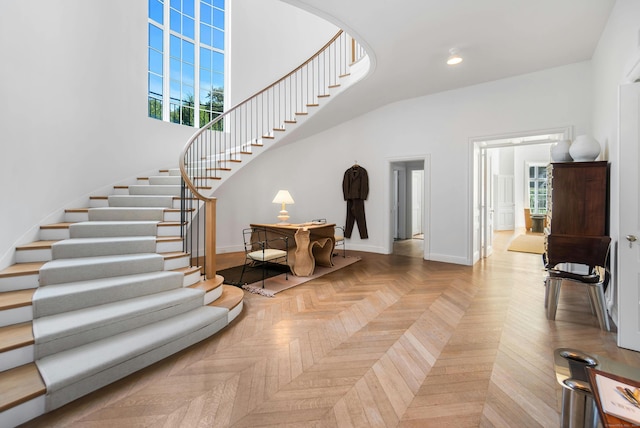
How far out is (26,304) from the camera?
2209 millimetres

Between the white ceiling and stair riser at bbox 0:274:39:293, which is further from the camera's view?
the white ceiling

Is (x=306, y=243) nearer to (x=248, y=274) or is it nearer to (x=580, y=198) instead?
(x=248, y=274)

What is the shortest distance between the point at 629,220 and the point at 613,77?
170 cm

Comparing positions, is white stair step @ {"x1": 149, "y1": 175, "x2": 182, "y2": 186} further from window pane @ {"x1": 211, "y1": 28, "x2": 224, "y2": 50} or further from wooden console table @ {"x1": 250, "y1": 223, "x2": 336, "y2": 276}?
window pane @ {"x1": 211, "y1": 28, "x2": 224, "y2": 50}

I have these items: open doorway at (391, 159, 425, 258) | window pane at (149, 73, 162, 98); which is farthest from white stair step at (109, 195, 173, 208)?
open doorway at (391, 159, 425, 258)

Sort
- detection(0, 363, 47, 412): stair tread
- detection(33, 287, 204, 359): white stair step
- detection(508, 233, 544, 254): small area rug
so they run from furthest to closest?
detection(508, 233, 544, 254): small area rug
detection(33, 287, 204, 359): white stair step
detection(0, 363, 47, 412): stair tread

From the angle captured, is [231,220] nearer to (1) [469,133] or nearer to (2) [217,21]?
(2) [217,21]

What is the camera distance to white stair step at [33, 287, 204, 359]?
2.01 metres

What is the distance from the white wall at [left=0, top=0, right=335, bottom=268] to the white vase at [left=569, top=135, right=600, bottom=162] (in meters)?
5.67

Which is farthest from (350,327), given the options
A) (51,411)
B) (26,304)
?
(26,304)

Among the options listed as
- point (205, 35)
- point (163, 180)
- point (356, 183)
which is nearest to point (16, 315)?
point (163, 180)

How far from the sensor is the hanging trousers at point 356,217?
21.1ft

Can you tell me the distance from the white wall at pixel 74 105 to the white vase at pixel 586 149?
5.67m

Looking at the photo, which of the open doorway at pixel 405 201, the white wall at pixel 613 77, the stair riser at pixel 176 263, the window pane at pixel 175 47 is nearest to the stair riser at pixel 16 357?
the stair riser at pixel 176 263
